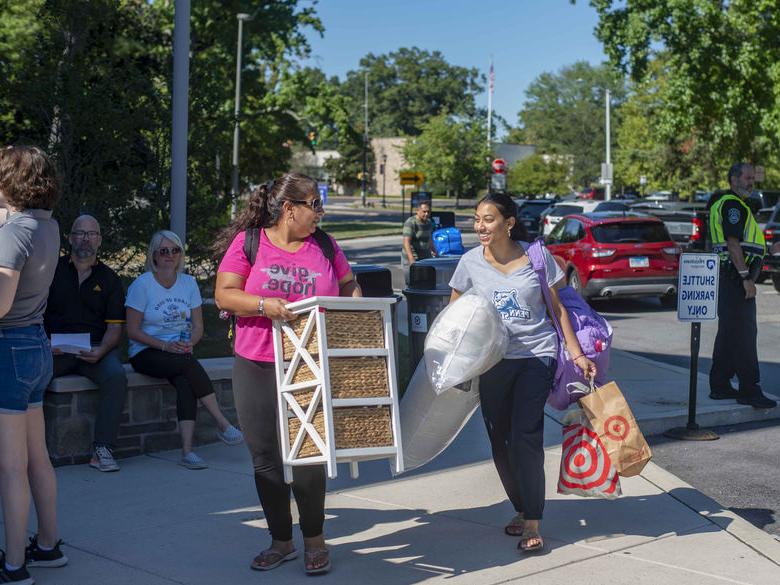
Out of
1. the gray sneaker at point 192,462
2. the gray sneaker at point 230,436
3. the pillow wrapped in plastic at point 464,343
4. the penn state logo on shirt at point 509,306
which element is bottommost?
the gray sneaker at point 192,462

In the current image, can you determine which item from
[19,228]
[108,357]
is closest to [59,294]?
[108,357]

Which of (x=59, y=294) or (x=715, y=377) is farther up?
(x=59, y=294)

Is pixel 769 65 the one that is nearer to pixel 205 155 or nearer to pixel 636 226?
pixel 636 226

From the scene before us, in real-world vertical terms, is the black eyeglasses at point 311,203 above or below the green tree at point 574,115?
below

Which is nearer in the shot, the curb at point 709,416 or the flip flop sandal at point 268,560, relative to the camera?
the flip flop sandal at point 268,560

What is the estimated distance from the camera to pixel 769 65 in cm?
2825

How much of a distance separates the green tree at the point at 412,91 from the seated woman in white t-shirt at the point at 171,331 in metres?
127

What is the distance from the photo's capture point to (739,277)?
8672 millimetres

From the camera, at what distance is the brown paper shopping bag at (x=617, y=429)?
536 cm

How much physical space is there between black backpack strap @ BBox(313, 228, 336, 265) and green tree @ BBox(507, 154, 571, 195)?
72.3 m

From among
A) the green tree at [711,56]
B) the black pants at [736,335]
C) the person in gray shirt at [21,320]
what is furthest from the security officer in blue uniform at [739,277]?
the green tree at [711,56]

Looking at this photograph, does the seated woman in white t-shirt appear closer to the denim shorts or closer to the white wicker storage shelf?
the denim shorts

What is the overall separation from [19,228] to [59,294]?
266 cm

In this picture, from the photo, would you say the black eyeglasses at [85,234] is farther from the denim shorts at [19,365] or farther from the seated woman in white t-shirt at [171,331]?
the denim shorts at [19,365]
